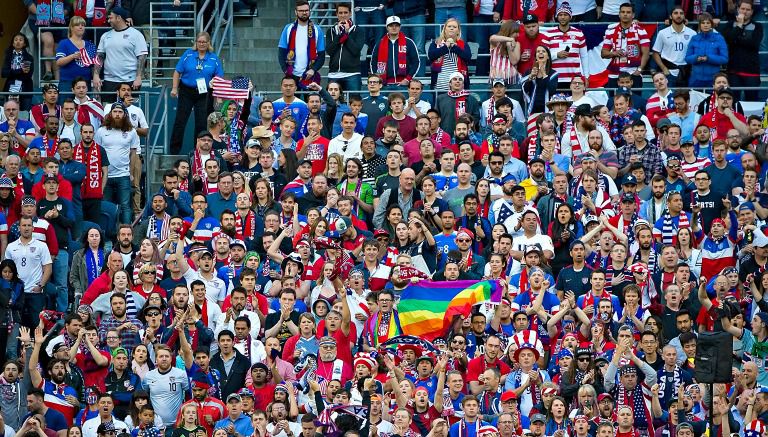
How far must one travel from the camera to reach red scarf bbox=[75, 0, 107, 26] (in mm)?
33844

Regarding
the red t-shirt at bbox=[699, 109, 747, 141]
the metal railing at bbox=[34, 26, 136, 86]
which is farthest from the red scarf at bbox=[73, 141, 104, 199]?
the red t-shirt at bbox=[699, 109, 747, 141]

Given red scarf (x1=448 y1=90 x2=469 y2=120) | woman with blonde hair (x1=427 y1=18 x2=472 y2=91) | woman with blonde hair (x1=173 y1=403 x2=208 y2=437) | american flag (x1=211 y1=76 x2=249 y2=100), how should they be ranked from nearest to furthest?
woman with blonde hair (x1=173 y1=403 x2=208 y2=437), red scarf (x1=448 y1=90 x2=469 y2=120), american flag (x1=211 y1=76 x2=249 y2=100), woman with blonde hair (x1=427 y1=18 x2=472 y2=91)

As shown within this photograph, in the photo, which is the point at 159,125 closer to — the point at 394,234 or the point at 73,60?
the point at 73,60

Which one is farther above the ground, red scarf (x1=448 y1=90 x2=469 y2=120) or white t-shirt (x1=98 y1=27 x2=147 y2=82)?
white t-shirt (x1=98 y1=27 x2=147 y2=82)

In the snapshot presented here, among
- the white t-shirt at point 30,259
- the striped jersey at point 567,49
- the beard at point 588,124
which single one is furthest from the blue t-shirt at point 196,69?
the beard at point 588,124

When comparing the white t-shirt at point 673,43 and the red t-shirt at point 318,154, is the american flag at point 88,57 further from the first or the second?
the white t-shirt at point 673,43

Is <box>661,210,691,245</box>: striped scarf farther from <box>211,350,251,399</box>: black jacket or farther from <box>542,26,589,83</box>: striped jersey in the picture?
<box>211,350,251,399</box>: black jacket

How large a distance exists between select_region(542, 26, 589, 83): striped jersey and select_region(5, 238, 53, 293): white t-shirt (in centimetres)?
826

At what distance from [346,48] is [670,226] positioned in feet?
19.2

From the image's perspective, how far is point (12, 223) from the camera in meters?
29.4

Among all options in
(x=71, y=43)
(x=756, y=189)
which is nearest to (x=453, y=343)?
(x=756, y=189)

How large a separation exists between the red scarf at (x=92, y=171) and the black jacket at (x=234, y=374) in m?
4.15

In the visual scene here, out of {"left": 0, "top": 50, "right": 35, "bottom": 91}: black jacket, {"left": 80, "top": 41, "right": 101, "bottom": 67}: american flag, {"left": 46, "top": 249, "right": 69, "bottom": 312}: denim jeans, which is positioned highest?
{"left": 80, "top": 41, "right": 101, "bottom": 67}: american flag

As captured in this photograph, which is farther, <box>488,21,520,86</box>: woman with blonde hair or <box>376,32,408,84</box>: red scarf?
<box>488,21,520,86</box>: woman with blonde hair
